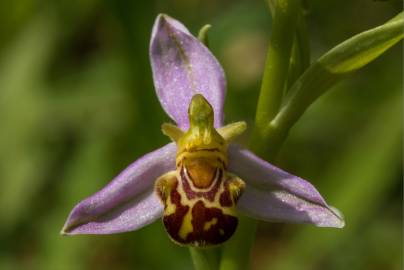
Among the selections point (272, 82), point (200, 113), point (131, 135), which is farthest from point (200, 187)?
point (131, 135)

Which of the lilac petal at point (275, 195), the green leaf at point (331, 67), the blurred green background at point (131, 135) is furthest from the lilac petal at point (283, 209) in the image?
the blurred green background at point (131, 135)

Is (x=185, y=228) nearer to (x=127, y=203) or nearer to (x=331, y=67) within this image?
(x=127, y=203)

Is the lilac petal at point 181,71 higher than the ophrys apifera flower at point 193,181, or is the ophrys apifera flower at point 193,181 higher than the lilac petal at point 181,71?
the lilac petal at point 181,71

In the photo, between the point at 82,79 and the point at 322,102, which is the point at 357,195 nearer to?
the point at 322,102

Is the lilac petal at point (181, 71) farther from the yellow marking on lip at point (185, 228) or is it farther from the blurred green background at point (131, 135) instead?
the blurred green background at point (131, 135)

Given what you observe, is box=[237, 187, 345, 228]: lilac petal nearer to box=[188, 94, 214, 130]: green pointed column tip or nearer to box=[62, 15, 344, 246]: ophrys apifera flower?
box=[62, 15, 344, 246]: ophrys apifera flower
